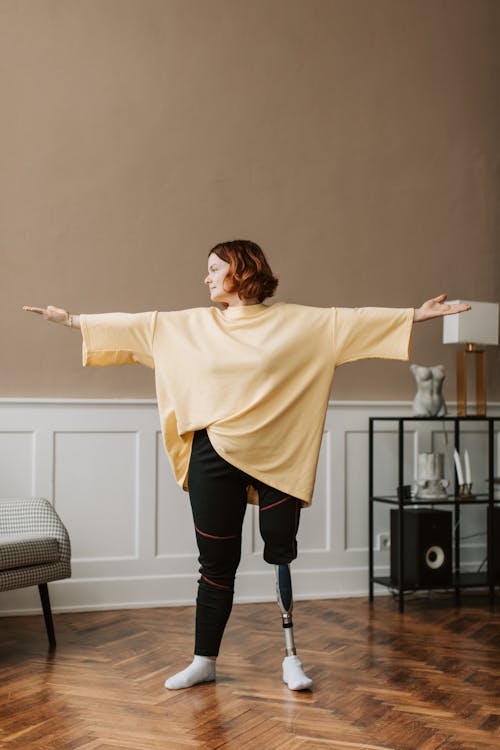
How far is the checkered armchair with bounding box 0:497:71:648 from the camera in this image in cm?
316

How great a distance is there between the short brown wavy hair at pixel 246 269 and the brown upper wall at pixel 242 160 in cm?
155

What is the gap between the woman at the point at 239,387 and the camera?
265 cm

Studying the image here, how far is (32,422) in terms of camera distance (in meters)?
Answer: 4.05

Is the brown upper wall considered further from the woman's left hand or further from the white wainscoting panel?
the woman's left hand

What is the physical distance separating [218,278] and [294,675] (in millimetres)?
1282

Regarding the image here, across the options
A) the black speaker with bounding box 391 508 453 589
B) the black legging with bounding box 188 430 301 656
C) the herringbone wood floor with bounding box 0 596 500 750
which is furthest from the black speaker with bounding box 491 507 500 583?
the black legging with bounding box 188 430 301 656

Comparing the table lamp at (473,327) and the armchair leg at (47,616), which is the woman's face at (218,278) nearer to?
the armchair leg at (47,616)

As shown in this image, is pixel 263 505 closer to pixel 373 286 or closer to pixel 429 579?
pixel 429 579

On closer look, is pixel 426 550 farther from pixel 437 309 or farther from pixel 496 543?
pixel 437 309

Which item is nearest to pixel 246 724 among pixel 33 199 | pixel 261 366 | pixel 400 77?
pixel 261 366

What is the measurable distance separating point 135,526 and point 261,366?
1807 mm

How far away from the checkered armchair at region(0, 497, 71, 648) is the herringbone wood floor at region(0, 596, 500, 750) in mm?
281

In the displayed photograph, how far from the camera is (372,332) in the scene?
2.73 meters

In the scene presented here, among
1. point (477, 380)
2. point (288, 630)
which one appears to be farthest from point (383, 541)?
point (288, 630)
